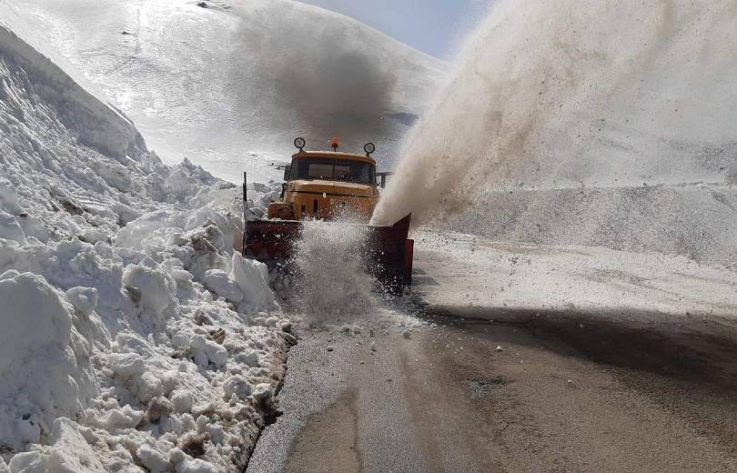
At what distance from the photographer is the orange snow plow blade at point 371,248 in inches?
310

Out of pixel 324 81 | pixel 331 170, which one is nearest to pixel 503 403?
pixel 331 170

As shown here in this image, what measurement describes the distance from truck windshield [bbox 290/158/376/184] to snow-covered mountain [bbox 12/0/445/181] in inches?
683

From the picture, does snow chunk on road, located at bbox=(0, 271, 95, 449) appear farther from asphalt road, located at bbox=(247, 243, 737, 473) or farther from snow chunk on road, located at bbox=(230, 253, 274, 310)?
snow chunk on road, located at bbox=(230, 253, 274, 310)

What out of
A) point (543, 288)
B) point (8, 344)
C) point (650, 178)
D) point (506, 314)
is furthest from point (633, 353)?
point (650, 178)

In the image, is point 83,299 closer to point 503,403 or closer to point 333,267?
point 503,403

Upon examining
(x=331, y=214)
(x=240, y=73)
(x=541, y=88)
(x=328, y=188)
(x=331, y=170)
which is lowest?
(x=331, y=214)

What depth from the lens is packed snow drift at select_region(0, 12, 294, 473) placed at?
111 inches

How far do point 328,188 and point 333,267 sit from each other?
2146mm

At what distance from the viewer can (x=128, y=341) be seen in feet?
12.6

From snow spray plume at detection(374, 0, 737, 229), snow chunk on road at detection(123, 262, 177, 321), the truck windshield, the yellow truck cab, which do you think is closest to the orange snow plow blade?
Answer: the yellow truck cab

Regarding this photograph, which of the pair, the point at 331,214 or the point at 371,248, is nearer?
the point at 371,248

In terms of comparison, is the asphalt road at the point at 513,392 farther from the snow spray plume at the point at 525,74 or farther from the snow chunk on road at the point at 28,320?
the snow spray plume at the point at 525,74

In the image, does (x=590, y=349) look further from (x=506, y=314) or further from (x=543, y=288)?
(x=543, y=288)

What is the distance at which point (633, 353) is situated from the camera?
5801mm
